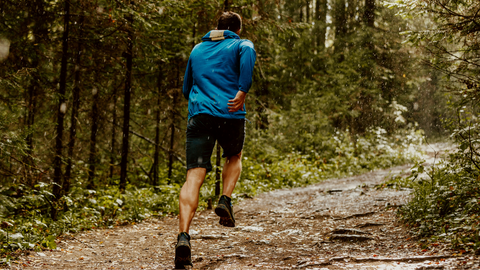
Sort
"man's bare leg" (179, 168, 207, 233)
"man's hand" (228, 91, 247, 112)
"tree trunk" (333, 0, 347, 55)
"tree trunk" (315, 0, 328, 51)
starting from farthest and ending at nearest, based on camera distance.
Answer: "tree trunk" (315, 0, 328, 51)
"tree trunk" (333, 0, 347, 55)
"man's hand" (228, 91, 247, 112)
"man's bare leg" (179, 168, 207, 233)

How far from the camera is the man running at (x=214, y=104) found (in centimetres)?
339

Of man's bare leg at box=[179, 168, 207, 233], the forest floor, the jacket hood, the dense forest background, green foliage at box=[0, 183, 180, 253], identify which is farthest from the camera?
the dense forest background

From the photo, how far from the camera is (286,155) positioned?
619 inches

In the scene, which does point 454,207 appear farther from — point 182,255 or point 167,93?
point 167,93

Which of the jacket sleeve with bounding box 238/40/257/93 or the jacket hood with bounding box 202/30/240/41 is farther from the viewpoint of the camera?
the jacket hood with bounding box 202/30/240/41

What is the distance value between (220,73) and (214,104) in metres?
0.32

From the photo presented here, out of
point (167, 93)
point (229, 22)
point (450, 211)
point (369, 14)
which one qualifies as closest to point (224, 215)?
point (229, 22)

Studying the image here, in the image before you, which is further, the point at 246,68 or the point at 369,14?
the point at 369,14

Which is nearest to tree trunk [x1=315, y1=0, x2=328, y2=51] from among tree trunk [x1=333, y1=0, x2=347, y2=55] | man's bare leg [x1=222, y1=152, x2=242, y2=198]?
tree trunk [x1=333, y1=0, x2=347, y2=55]

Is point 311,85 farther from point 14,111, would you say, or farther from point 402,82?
point 14,111

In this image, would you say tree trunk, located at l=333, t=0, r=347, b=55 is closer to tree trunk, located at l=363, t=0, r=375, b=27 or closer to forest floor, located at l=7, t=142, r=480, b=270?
tree trunk, located at l=363, t=0, r=375, b=27

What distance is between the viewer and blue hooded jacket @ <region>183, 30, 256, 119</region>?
11.1 ft

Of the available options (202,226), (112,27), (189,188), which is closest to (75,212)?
(202,226)

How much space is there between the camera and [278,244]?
4.56m
